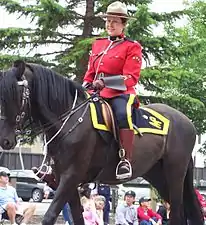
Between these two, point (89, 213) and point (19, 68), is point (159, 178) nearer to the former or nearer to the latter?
point (19, 68)

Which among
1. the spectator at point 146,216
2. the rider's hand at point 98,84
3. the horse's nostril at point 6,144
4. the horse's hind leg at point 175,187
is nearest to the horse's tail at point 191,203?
the horse's hind leg at point 175,187

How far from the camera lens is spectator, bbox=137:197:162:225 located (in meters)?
14.0

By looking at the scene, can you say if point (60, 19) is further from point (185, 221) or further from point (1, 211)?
point (185, 221)

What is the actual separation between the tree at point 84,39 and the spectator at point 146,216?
4.77 meters

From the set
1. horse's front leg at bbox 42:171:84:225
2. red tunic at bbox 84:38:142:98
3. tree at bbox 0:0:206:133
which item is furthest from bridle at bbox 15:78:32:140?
tree at bbox 0:0:206:133

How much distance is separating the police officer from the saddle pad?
18 centimetres

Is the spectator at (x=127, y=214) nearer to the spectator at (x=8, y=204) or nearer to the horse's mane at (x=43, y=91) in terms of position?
the spectator at (x=8, y=204)

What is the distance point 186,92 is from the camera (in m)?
24.8

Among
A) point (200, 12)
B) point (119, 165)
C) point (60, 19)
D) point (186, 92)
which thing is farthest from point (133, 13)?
point (119, 165)

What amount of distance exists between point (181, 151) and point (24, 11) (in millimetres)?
11724

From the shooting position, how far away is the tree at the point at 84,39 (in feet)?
59.5

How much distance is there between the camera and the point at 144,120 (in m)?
7.70

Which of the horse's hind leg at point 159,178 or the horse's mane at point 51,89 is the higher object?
the horse's mane at point 51,89

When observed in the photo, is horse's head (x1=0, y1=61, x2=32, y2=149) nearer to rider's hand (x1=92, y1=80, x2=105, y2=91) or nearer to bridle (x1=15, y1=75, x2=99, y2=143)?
bridle (x1=15, y1=75, x2=99, y2=143)
